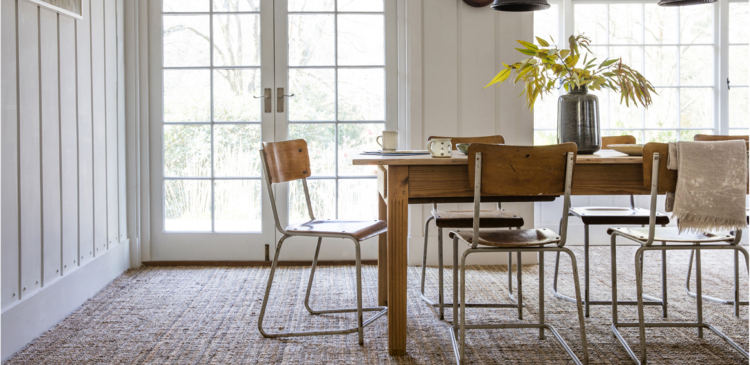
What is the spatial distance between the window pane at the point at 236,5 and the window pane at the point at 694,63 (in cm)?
328

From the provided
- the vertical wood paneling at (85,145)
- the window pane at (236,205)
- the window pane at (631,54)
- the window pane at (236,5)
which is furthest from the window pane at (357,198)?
the window pane at (631,54)

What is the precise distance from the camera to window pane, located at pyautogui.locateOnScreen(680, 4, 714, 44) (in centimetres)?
437

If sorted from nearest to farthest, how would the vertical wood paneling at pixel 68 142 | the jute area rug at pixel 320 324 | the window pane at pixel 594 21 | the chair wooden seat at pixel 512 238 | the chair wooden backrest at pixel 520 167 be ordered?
the chair wooden backrest at pixel 520 167 → the chair wooden seat at pixel 512 238 → the jute area rug at pixel 320 324 → the vertical wood paneling at pixel 68 142 → the window pane at pixel 594 21

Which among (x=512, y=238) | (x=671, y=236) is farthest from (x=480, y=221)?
(x=671, y=236)

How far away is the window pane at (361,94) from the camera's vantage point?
3730mm

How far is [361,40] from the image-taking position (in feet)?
12.2

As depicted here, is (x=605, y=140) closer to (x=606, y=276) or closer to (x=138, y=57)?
(x=606, y=276)

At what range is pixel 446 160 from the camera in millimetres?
2029

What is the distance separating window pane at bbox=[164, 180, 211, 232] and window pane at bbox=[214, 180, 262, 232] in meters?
0.07

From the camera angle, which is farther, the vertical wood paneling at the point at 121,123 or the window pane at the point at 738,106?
the window pane at the point at 738,106

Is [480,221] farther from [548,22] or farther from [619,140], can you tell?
[548,22]

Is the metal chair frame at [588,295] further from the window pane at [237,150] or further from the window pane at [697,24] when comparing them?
the window pane at [697,24]

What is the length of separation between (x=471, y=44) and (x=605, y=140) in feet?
3.46

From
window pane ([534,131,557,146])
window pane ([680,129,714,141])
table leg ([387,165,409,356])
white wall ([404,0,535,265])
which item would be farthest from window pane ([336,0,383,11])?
window pane ([680,129,714,141])
